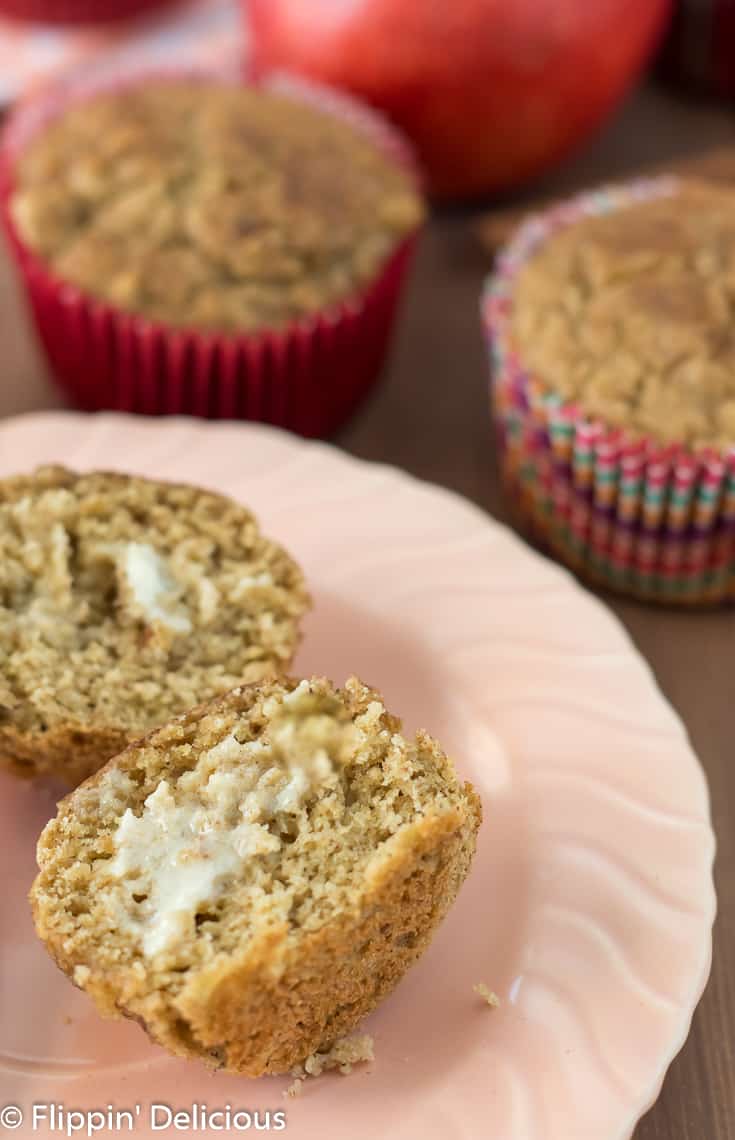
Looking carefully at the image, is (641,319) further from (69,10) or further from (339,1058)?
(69,10)

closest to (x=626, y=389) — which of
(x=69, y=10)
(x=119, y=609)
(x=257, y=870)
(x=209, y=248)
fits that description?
(x=209, y=248)

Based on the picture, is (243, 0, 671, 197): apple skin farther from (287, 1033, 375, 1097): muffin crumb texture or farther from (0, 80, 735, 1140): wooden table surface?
(287, 1033, 375, 1097): muffin crumb texture

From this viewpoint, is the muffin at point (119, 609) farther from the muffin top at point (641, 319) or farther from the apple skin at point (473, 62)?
the apple skin at point (473, 62)

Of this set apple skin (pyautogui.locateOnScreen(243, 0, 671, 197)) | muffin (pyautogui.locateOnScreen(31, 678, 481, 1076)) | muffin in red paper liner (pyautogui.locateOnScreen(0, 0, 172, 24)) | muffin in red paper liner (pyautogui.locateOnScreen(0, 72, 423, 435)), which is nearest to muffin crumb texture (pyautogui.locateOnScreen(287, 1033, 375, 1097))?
muffin (pyautogui.locateOnScreen(31, 678, 481, 1076))

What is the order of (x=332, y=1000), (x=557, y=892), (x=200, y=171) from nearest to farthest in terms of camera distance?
(x=332, y=1000) → (x=557, y=892) → (x=200, y=171)

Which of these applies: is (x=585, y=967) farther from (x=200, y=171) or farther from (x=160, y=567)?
(x=200, y=171)

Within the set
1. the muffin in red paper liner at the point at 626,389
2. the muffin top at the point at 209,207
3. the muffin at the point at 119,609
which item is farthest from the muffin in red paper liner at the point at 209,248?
the muffin at the point at 119,609

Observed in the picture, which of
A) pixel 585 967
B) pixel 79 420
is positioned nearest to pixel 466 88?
pixel 79 420
